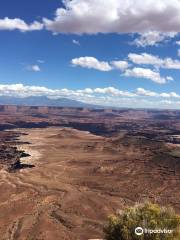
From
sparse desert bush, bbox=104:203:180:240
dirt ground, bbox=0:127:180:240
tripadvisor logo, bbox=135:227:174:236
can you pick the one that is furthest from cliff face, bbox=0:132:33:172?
tripadvisor logo, bbox=135:227:174:236

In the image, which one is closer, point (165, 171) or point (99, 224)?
point (99, 224)

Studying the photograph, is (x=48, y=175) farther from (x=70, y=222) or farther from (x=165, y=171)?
(x=70, y=222)

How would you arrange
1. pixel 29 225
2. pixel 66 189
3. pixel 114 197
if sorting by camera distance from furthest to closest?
pixel 66 189, pixel 114 197, pixel 29 225

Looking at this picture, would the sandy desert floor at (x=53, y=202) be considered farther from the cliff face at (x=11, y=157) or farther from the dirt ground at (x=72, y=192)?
the cliff face at (x=11, y=157)

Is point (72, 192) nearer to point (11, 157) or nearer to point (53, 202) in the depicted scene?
point (53, 202)

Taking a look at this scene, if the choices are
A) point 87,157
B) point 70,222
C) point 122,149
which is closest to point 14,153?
point 87,157

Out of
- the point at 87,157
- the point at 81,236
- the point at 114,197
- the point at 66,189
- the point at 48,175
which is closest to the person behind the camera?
the point at 81,236
